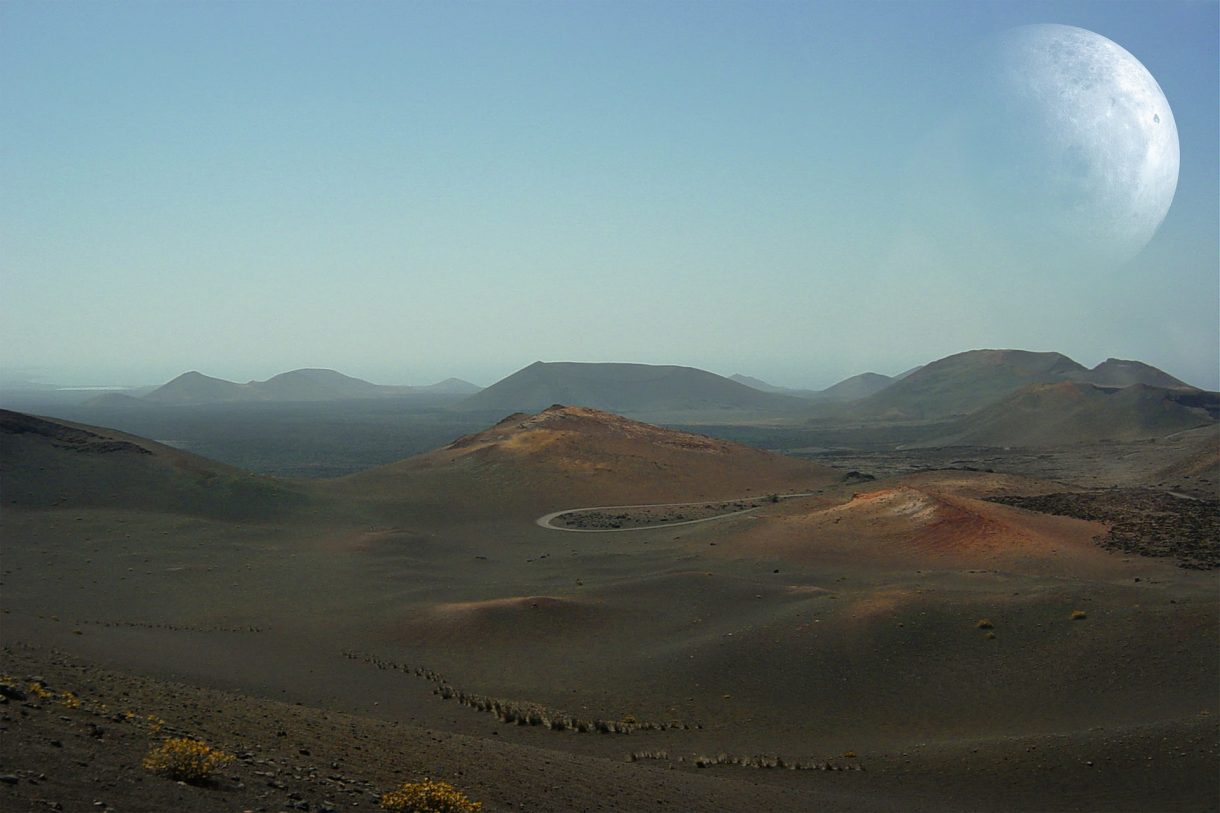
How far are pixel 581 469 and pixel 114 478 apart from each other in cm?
3018

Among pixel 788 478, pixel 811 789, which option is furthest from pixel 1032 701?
pixel 788 478

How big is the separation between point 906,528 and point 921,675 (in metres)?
18.8

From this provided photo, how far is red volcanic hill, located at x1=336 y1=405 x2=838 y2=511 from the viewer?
57781mm

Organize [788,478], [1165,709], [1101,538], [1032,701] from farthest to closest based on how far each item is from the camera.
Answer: [788,478] → [1101,538] → [1032,701] → [1165,709]

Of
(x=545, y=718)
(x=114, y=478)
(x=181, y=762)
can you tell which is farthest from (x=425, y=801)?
(x=114, y=478)

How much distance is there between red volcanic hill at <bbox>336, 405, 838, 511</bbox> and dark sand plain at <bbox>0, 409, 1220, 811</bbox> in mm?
10028

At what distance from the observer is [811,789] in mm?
13906

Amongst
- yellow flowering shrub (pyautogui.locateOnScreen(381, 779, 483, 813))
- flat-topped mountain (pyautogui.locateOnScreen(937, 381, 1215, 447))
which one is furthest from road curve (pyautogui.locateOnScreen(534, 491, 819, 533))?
flat-topped mountain (pyautogui.locateOnScreen(937, 381, 1215, 447))

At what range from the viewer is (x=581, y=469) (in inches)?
2491

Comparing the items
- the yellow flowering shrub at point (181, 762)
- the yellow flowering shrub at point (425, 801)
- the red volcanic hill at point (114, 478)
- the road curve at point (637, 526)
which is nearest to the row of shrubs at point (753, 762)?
the yellow flowering shrub at point (425, 801)

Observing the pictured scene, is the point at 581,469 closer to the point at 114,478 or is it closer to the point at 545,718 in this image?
the point at 114,478

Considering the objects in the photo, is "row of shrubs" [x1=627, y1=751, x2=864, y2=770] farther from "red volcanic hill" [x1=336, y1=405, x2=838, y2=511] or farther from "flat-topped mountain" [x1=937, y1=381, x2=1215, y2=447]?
"flat-topped mountain" [x1=937, y1=381, x2=1215, y2=447]

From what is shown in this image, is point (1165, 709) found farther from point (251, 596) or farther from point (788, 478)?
point (788, 478)

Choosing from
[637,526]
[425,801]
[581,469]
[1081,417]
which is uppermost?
[1081,417]
